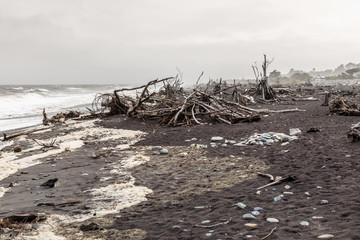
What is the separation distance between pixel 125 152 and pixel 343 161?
3.79m

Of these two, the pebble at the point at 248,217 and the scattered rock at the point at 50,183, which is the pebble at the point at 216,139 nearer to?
the scattered rock at the point at 50,183

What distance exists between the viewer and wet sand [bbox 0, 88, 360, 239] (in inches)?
106

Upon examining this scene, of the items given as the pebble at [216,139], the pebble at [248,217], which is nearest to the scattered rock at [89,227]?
the pebble at [248,217]

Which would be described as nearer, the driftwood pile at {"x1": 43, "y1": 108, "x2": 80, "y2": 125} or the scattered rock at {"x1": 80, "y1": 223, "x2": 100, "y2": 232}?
the scattered rock at {"x1": 80, "y1": 223, "x2": 100, "y2": 232}

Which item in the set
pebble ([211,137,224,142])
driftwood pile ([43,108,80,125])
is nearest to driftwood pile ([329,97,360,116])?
pebble ([211,137,224,142])

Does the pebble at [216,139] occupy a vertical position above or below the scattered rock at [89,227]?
above

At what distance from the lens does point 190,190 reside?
3750 millimetres

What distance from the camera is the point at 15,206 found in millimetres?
3492

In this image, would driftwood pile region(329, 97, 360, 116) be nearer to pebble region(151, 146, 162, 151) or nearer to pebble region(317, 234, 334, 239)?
pebble region(151, 146, 162, 151)

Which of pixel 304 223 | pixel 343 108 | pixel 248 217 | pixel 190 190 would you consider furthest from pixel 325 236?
pixel 343 108

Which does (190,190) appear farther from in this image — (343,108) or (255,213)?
(343,108)

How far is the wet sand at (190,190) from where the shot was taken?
268 cm

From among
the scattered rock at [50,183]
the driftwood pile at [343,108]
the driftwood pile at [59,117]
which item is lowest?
the scattered rock at [50,183]

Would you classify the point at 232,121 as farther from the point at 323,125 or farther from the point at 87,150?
the point at 87,150
